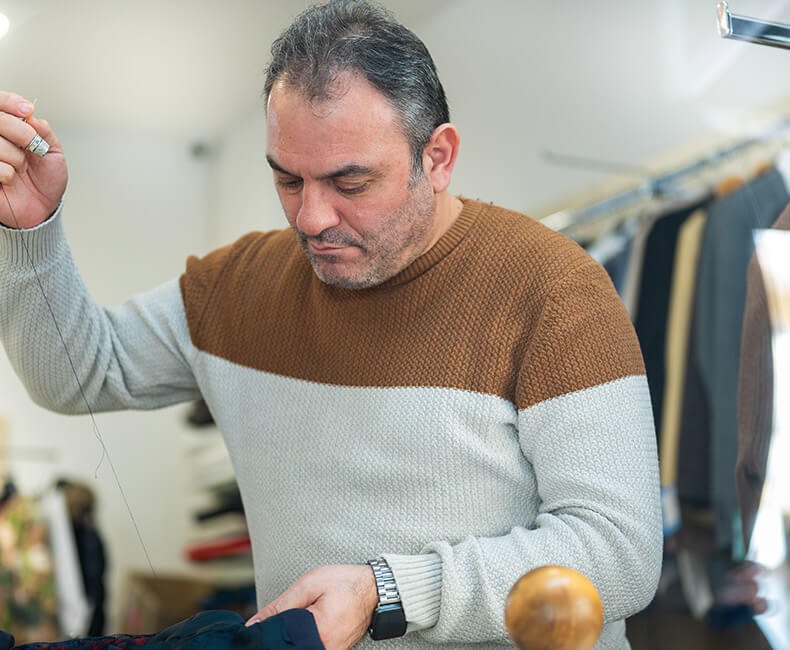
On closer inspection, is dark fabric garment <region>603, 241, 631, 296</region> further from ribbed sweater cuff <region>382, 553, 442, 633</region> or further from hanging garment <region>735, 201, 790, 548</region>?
ribbed sweater cuff <region>382, 553, 442, 633</region>

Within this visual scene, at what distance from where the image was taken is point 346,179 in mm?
641

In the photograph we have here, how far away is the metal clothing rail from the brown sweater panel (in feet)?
0.68

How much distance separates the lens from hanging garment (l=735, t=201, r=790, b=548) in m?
0.85

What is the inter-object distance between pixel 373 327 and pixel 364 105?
0.20 m

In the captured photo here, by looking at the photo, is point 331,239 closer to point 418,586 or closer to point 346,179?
point 346,179

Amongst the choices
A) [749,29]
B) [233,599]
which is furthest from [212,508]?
[749,29]

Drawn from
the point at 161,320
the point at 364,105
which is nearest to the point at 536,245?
the point at 364,105

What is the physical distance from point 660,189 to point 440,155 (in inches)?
37.0

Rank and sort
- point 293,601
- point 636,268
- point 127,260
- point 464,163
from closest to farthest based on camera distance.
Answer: point 293,601 → point 127,260 → point 636,268 → point 464,163

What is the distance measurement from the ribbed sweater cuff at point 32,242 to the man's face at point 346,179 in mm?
211

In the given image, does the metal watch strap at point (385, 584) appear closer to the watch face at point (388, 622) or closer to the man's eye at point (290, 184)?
the watch face at point (388, 622)

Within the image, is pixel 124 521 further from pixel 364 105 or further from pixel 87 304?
pixel 364 105

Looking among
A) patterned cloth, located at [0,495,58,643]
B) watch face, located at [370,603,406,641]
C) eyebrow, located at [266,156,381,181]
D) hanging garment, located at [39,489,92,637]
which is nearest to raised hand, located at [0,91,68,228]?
eyebrow, located at [266,156,381,181]

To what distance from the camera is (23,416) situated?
1412 millimetres
